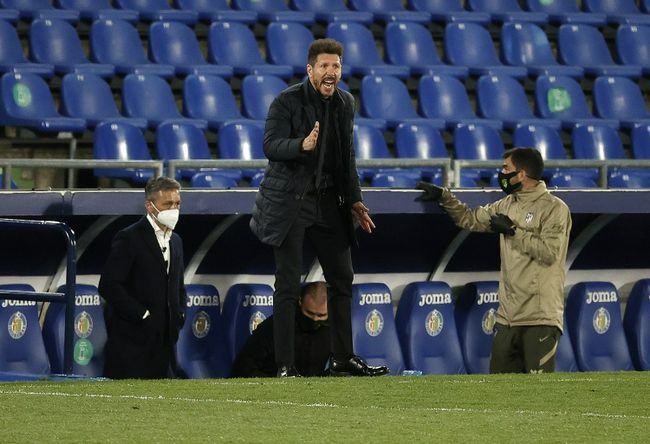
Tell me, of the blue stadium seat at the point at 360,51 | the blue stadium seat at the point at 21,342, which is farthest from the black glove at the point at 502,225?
the blue stadium seat at the point at 360,51

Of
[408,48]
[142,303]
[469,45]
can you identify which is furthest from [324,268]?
[469,45]

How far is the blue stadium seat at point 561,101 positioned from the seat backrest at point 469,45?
0.58 meters

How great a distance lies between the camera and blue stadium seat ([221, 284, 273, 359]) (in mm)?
9391

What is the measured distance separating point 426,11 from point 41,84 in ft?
13.4

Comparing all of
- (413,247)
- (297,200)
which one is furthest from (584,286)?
(297,200)

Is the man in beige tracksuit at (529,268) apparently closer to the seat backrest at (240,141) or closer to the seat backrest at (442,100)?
the seat backrest at (240,141)

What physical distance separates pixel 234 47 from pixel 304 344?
471 centimetres

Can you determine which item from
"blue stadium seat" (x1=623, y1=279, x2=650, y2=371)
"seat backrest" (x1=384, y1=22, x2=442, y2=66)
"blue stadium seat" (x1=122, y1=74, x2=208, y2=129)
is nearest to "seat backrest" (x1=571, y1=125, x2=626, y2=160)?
"seat backrest" (x1=384, y1=22, x2=442, y2=66)

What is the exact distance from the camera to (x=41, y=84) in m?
11.4

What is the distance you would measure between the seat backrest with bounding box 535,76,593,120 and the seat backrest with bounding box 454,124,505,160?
116 centimetres

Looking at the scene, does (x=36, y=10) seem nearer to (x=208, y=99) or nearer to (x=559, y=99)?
(x=208, y=99)

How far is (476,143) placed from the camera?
477 inches

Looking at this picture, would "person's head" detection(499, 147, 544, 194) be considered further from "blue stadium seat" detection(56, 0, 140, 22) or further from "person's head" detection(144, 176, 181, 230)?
"blue stadium seat" detection(56, 0, 140, 22)

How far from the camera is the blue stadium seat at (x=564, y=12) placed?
14.4 meters
